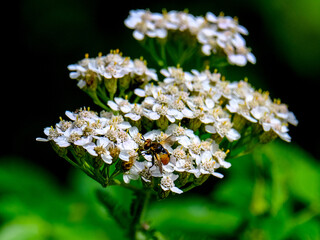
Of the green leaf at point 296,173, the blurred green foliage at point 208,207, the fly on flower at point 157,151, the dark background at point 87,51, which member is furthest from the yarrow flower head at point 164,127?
the dark background at point 87,51

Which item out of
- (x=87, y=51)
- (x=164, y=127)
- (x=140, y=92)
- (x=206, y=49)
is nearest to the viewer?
(x=164, y=127)

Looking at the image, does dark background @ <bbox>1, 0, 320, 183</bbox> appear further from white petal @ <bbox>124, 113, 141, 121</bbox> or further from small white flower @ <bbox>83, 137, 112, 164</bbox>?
small white flower @ <bbox>83, 137, 112, 164</bbox>

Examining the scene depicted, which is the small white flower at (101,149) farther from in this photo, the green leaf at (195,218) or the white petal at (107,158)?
the green leaf at (195,218)

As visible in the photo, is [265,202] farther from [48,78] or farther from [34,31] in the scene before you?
[34,31]

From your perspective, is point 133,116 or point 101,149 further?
point 133,116

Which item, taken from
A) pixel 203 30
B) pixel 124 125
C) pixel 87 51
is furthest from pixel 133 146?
pixel 87 51

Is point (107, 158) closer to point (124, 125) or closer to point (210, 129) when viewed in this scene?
point (124, 125)

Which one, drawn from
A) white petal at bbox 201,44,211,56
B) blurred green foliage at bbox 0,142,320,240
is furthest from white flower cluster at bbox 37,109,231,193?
white petal at bbox 201,44,211,56
